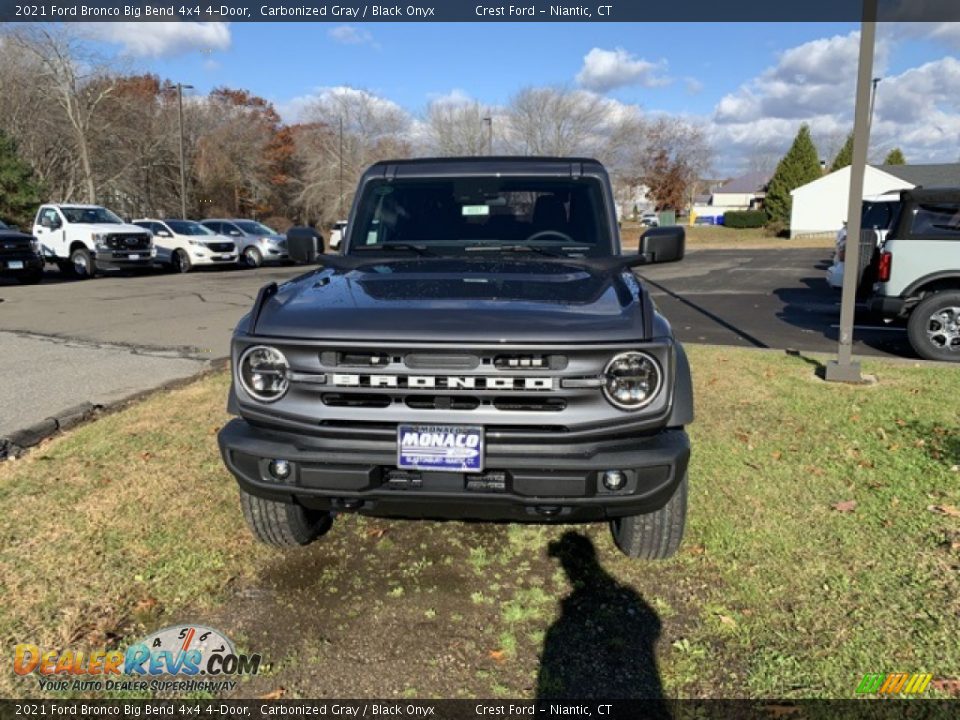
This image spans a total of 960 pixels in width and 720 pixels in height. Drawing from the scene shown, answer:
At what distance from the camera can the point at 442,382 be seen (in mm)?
2680

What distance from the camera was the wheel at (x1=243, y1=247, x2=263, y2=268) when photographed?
81.9 feet

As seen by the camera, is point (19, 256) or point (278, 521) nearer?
point (278, 521)

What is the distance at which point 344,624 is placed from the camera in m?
2.88

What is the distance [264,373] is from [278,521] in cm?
86

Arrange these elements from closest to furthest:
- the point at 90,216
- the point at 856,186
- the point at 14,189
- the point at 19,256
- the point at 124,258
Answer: the point at 856,186 < the point at 19,256 < the point at 124,258 < the point at 90,216 < the point at 14,189

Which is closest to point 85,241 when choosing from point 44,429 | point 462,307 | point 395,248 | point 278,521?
point 44,429

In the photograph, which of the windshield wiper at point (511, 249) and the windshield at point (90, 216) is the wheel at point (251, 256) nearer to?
the windshield at point (90, 216)

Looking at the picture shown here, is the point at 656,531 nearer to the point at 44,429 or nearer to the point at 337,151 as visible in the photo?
the point at 44,429

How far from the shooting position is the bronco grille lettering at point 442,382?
8.68ft

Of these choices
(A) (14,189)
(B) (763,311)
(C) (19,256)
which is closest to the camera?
(B) (763,311)

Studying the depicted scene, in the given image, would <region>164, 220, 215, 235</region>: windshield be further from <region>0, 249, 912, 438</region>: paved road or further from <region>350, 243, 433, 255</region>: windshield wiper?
<region>350, 243, 433, 255</region>: windshield wiper

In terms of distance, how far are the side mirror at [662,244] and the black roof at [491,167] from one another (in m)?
0.54

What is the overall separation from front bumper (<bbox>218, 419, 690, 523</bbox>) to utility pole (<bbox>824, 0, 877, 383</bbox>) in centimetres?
477

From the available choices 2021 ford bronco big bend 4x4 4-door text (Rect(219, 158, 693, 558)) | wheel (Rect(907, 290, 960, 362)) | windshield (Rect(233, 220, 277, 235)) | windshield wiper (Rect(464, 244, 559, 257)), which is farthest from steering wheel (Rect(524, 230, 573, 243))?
windshield (Rect(233, 220, 277, 235))
